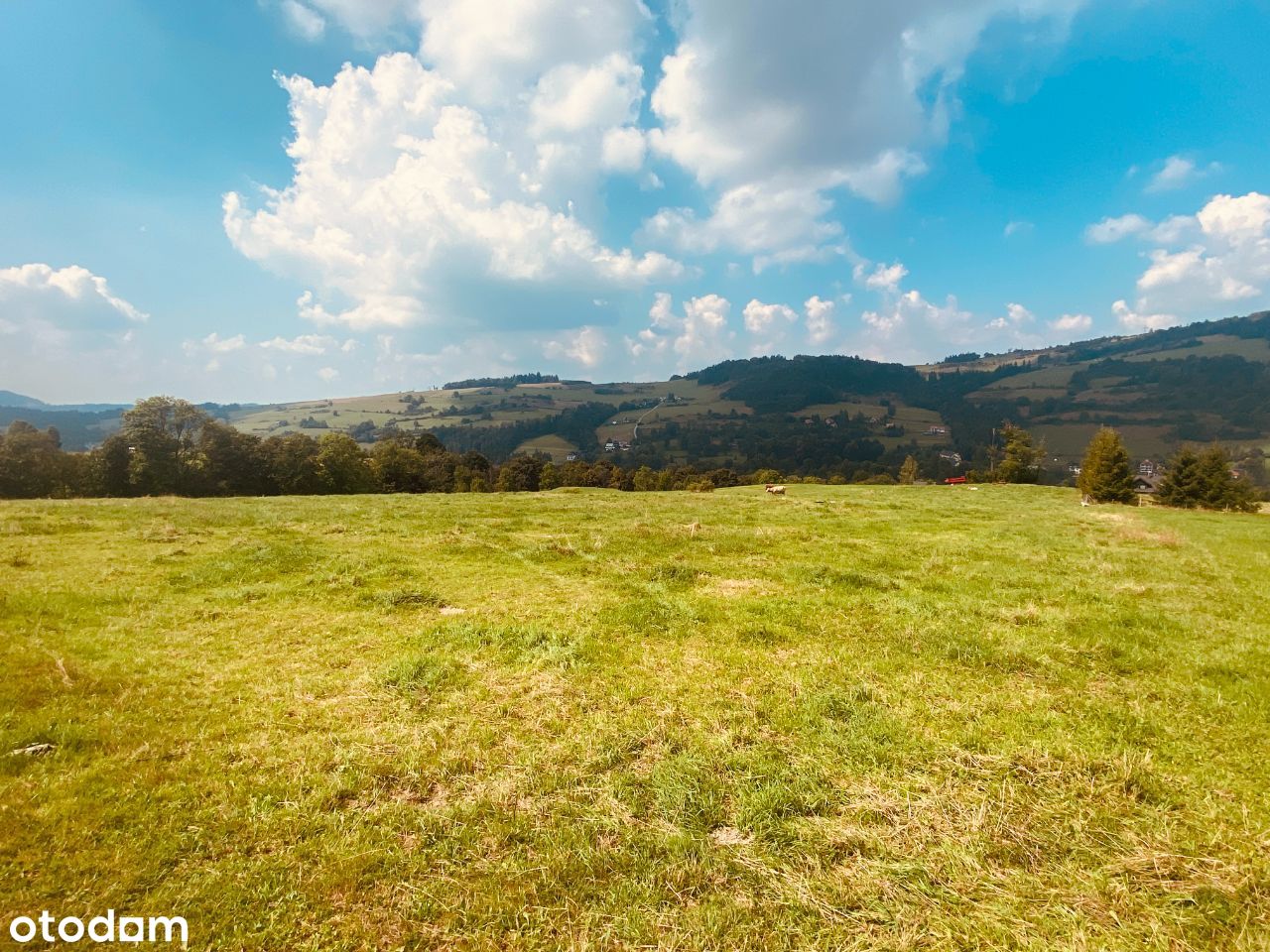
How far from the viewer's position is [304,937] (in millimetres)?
3801

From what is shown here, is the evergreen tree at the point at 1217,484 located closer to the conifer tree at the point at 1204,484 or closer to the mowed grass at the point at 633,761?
the conifer tree at the point at 1204,484

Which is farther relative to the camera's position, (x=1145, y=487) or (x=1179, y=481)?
(x=1145, y=487)

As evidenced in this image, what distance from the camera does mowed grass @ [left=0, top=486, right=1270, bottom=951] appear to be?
405cm

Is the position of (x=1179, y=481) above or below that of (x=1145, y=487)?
above

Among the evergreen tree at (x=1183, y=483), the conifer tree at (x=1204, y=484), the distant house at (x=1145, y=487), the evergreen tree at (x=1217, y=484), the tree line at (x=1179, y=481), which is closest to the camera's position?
the evergreen tree at (x=1217, y=484)

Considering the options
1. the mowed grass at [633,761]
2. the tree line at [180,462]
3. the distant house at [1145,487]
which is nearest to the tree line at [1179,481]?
the distant house at [1145,487]

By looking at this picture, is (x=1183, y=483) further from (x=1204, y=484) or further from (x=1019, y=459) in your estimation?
(x=1019, y=459)

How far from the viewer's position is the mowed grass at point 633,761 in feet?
13.3

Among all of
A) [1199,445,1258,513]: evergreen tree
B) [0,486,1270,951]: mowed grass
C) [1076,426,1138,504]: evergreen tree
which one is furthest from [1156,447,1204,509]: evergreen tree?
[0,486,1270,951]: mowed grass

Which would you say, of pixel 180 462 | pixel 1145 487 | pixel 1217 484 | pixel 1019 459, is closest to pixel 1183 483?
pixel 1217 484

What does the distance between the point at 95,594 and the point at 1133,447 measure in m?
250

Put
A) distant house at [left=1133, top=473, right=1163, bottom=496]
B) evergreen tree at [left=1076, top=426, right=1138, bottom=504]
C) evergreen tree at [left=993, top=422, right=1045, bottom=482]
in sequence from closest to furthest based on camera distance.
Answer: evergreen tree at [left=1076, top=426, right=1138, bottom=504]
distant house at [left=1133, top=473, right=1163, bottom=496]
evergreen tree at [left=993, top=422, right=1045, bottom=482]

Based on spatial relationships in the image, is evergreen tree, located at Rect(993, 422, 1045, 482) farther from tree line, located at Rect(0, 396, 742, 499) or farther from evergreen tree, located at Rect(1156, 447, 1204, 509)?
tree line, located at Rect(0, 396, 742, 499)

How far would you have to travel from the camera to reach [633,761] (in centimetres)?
598
